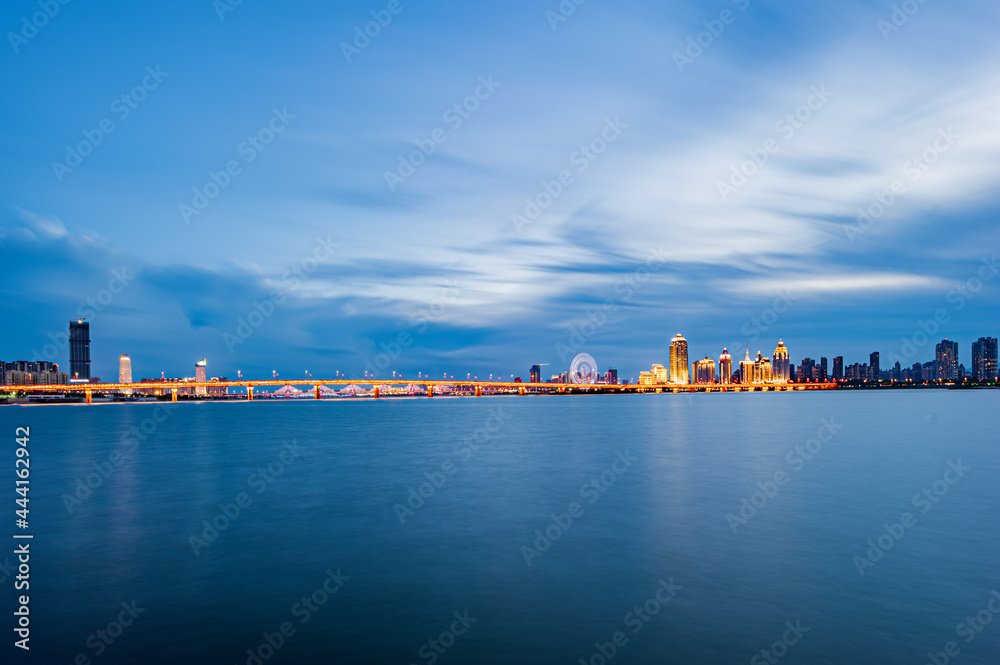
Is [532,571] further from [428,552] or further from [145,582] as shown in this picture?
[145,582]

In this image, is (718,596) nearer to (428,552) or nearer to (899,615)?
(899,615)

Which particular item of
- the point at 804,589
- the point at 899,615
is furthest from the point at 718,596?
the point at 899,615

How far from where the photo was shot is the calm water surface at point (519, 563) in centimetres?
1272

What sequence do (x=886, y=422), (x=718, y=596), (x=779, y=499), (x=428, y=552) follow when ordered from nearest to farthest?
(x=718, y=596) < (x=428, y=552) < (x=779, y=499) < (x=886, y=422)

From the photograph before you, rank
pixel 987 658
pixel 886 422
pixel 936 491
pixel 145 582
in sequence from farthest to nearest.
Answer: pixel 886 422
pixel 936 491
pixel 145 582
pixel 987 658

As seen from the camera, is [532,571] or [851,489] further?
[851,489]

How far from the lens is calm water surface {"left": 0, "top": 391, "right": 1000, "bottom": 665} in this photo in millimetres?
12719

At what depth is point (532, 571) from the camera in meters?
17.6

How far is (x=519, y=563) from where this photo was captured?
18484 millimetres

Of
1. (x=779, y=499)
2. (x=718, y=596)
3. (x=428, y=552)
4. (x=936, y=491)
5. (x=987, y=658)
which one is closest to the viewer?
(x=987, y=658)

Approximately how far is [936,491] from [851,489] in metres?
3.94

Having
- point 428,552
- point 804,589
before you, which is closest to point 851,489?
point 804,589

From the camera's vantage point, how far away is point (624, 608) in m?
14.6

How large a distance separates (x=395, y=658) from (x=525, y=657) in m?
2.55
